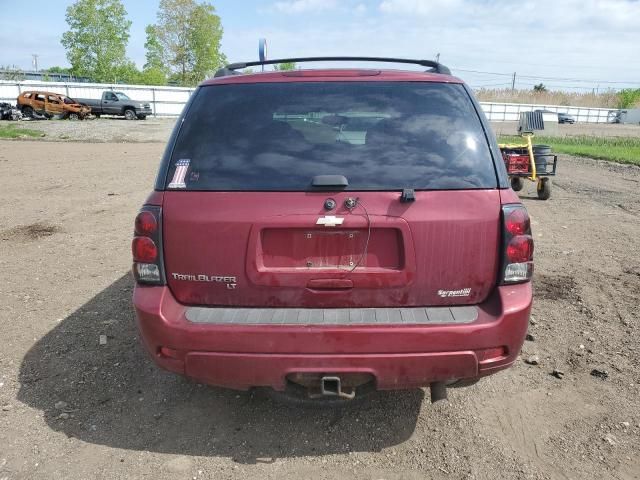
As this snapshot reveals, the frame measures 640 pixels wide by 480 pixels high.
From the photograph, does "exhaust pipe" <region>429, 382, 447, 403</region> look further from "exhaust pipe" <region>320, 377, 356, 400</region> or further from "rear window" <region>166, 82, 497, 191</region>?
"rear window" <region>166, 82, 497, 191</region>

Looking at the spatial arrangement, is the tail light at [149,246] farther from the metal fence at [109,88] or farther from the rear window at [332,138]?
the metal fence at [109,88]

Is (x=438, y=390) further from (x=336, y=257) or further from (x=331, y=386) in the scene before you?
(x=336, y=257)

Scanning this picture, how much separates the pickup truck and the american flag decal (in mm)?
36191

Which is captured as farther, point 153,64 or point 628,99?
point 628,99

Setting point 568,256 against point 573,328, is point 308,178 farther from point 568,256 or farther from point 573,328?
point 568,256

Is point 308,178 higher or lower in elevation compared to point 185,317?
higher

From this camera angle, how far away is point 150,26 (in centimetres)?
5656

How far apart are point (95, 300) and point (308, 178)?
3166mm

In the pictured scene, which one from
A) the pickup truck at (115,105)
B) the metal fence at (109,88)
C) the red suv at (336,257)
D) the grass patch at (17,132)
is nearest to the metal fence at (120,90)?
the metal fence at (109,88)

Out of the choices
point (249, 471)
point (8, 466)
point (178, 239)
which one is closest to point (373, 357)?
point (249, 471)

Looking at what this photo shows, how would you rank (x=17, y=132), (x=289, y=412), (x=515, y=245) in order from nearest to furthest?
1. (x=515, y=245)
2. (x=289, y=412)
3. (x=17, y=132)

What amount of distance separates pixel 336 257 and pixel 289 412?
1.19 metres

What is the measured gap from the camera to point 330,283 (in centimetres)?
260

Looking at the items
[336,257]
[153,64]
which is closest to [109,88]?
[153,64]
